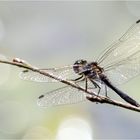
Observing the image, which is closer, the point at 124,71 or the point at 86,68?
the point at 86,68

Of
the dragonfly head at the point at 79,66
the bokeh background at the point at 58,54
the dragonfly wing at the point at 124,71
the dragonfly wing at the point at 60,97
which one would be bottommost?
the dragonfly wing at the point at 60,97

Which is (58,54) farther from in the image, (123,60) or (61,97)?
(61,97)

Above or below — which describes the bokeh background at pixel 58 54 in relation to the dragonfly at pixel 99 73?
above

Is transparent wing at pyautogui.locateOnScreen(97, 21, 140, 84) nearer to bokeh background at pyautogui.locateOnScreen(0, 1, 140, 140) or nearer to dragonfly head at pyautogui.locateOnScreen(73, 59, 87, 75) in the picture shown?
dragonfly head at pyautogui.locateOnScreen(73, 59, 87, 75)

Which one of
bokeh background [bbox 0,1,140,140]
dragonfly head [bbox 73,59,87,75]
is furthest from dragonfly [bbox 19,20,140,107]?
bokeh background [bbox 0,1,140,140]

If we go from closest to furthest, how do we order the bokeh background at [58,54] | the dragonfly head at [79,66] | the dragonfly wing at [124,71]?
the dragonfly head at [79,66], the dragonfly wing at [124,71], the bokeh background at [58,54]

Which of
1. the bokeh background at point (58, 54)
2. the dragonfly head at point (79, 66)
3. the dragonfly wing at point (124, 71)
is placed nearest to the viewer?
the dragonfly head at point (79, 66)

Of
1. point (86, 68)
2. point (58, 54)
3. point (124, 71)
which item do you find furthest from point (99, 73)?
point (58, 54)

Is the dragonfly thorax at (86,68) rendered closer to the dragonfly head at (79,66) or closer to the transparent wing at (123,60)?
the dragonfly head at (79,66)

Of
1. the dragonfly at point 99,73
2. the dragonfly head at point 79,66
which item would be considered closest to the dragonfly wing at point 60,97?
the dragonfly at point 99,73
